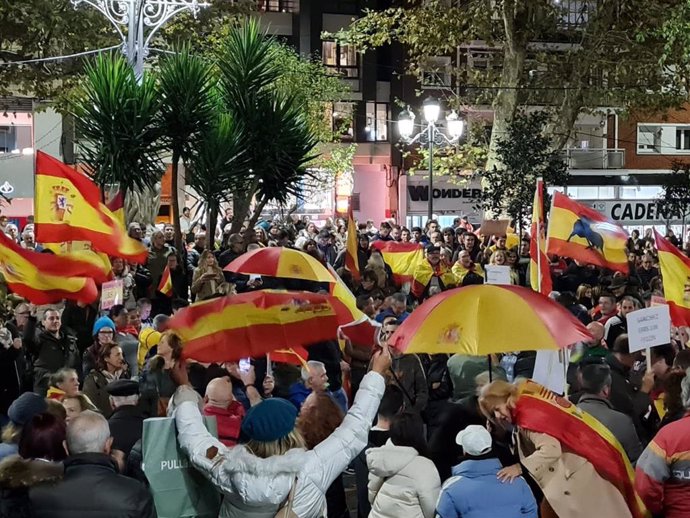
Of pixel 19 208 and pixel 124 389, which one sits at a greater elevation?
pixel 124 389

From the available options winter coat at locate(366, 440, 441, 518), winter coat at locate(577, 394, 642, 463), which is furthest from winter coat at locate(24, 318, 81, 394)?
winter coat at locate(577, 394, 642, 463)

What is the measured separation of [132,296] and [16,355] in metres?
4.19

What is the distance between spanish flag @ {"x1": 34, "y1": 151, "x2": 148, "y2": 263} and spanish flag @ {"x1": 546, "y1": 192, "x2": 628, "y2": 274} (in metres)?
4.81

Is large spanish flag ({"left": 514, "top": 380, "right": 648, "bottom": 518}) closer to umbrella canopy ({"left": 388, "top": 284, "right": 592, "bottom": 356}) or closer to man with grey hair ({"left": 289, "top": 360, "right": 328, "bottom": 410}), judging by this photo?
umbrella canopy ({"left": 388, "top": 284, "right": 592, "bottom": 356})

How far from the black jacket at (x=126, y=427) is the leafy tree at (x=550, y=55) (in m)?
22.0

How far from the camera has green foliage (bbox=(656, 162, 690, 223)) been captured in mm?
32094

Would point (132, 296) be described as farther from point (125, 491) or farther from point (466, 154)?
point (466, 154)

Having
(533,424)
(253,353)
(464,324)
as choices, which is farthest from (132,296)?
(533,424)

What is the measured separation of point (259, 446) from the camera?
16.4 ft

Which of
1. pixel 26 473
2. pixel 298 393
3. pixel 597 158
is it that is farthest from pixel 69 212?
pixel 597 158

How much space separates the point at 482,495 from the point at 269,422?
3.90 feet

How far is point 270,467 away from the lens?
4891 mm

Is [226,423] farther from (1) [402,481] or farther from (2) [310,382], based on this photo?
(2) [310,382]

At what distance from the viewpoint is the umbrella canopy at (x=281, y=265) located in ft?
36.3
